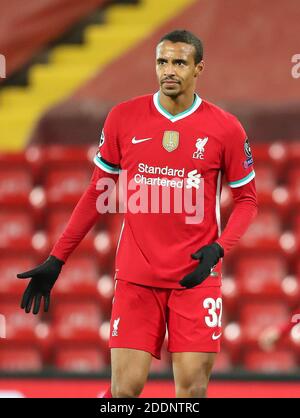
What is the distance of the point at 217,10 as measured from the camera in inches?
254

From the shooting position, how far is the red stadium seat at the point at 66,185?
19.7 ft

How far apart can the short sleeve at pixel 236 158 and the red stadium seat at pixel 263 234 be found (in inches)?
102

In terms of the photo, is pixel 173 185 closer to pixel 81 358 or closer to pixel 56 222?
pixel 81 358

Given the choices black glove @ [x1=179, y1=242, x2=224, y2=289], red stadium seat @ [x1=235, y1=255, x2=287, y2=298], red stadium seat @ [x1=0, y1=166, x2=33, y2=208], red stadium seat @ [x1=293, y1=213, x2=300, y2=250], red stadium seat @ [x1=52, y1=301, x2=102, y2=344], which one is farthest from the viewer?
red stadium seat @ [x1=0, y1=166, x2=33, y2=208]

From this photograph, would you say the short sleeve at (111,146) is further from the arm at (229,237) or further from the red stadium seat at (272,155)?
the red stadium seat at (272,155)

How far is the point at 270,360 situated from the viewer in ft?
18.2

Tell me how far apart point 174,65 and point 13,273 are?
296 cm

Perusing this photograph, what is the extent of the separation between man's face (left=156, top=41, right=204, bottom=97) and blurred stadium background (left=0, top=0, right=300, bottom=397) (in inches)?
79.1

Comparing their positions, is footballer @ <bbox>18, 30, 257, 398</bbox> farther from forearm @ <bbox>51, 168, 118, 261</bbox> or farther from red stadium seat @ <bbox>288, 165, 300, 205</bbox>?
red stadium seat @ <bbox>288, 165, 300, 205</bbox>

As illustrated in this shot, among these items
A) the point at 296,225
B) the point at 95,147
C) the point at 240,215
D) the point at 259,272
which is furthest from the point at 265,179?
the point at 240,215

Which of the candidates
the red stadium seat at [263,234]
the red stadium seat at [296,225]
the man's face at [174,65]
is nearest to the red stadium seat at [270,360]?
the red stadium seat at [263,234]

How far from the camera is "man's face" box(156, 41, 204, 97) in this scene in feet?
10.3

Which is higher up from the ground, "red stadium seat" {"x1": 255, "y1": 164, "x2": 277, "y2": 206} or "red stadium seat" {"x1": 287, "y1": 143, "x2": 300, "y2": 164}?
"red stadium seat" {"x1": 287, "y1": 143, "x2": 300, "y2": 164}

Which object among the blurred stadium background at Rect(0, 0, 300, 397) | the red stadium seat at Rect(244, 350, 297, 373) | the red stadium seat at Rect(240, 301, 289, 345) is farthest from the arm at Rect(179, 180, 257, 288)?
the red stadium seat at Rect(240, 301, 289, 345)
